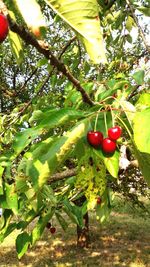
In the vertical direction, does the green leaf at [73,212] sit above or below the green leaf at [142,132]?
below

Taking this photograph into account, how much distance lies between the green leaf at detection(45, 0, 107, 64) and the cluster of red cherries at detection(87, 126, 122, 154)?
979 mm

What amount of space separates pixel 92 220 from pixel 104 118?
21098 mm

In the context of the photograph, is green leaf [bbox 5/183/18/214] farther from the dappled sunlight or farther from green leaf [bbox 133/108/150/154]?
the dappled sunlight

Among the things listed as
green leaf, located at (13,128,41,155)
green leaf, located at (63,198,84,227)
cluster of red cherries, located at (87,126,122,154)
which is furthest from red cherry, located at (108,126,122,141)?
green leaf, located at (63,198,84,227)

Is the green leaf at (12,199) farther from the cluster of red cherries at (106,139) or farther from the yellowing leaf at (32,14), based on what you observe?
the yellowing leaf at (32,14)

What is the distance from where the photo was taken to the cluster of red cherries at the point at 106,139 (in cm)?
182

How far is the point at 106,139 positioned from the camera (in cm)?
185

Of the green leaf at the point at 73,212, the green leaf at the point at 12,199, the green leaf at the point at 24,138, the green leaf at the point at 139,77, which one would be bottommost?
the green leaf at the point at 73,212

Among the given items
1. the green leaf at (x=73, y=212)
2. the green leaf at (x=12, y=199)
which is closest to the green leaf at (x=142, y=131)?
the green leaf at (x=12, y=199)

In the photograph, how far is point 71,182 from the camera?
11.8 feet

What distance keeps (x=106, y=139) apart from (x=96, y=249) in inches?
603

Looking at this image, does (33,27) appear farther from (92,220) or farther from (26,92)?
(92,220)

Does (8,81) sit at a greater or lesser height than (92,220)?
greater

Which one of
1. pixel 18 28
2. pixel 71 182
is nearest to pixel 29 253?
pixel 71 182
